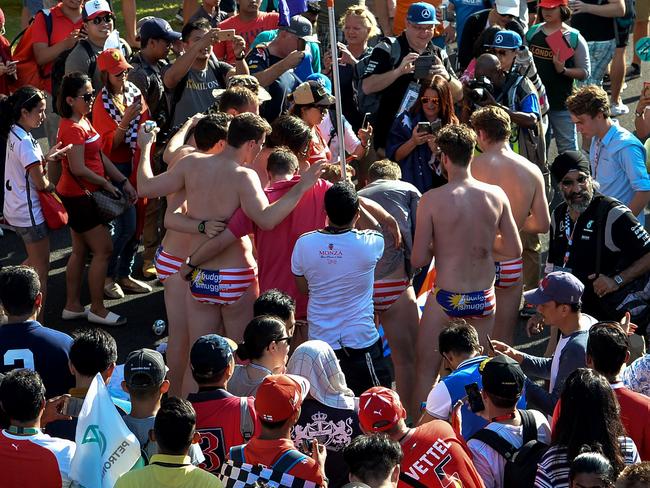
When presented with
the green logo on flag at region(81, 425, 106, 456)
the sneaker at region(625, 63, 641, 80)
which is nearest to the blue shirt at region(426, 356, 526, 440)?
the green logo on flag at region(81, 425, 106, 456)

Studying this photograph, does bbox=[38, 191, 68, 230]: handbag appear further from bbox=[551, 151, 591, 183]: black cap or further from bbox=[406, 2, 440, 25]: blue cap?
bbox=[551, 151, 591, 183]: black cap

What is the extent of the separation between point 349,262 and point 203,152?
A: 4.51ft

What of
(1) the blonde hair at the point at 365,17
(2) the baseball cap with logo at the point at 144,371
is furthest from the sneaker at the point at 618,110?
(2) the baseball cap with logo at the point at 144,371

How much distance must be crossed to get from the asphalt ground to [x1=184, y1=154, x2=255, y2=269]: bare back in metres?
1.68

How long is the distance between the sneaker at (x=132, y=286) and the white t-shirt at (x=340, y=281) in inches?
114

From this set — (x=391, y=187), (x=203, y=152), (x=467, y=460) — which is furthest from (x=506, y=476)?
(x=203, y=152)

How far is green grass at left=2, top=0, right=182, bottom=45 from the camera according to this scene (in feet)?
49.1

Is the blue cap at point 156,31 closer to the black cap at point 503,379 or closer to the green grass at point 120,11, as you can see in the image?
the black cap at point 503,379

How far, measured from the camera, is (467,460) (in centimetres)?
433

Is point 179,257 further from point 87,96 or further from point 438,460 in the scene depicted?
point 438,460

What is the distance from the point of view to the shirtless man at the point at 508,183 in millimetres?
6859

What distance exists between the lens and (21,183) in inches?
297

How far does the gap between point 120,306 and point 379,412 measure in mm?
4420

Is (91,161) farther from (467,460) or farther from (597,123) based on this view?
(467,460)
